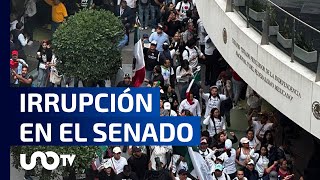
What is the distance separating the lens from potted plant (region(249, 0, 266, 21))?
18203mm

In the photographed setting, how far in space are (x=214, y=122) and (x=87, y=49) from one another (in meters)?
3.91

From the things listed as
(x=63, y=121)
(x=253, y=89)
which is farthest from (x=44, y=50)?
(x=63, y=121)

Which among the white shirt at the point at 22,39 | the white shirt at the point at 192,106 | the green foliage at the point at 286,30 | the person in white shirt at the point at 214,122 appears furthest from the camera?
the white shirt at the point at 22,39

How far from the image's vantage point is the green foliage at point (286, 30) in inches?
658

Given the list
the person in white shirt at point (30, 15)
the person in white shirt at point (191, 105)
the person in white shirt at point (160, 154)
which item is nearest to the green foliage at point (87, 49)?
the person in white shirt at point (191, 105)

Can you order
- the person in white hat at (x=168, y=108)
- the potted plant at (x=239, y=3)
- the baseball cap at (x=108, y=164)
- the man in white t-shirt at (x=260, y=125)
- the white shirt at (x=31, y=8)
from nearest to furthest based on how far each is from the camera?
1. the baseball cap at (x=108, y=164)
2. the person in white hat at (x=168, y=108)
3. the man in white t-shirt at (x=260, y=125)
4. the potted plant at (x=239, y=3)
5. the white shirt at (x=31, y=8)

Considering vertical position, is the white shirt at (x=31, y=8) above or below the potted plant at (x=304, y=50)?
below

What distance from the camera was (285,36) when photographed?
1697 centimetres

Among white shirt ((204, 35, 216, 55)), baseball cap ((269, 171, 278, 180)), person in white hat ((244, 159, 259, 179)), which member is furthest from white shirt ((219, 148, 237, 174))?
white shirt ((204, 35, 216, 55))

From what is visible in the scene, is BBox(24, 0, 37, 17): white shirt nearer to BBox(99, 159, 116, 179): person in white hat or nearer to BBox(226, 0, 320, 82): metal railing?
BBox(226, 0, 320, 82): metal railing

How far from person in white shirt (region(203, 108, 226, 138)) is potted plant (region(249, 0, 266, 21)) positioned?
5.94 ft

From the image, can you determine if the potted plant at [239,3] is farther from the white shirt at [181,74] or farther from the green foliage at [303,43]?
the green foliage at [303,43]

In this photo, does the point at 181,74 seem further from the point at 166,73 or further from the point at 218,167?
the point at 218,167

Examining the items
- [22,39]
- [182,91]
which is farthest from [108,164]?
[22,39]
